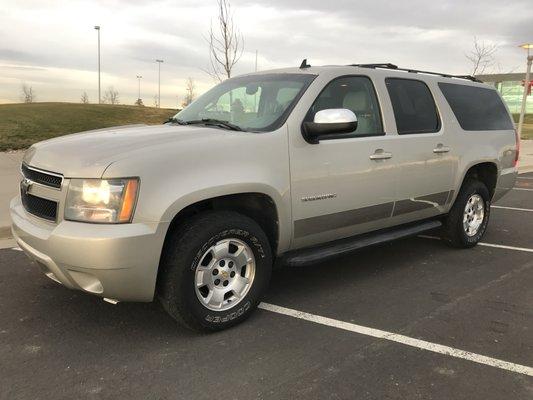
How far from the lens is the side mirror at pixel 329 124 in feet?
12.8

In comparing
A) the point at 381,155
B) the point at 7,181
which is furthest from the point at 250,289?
the point at 7,181

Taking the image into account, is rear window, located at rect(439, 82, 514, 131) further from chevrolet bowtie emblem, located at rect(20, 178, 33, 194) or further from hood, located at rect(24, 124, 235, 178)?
chevrolet bowtie emblem, located at rect(20, 178, 33, 194)

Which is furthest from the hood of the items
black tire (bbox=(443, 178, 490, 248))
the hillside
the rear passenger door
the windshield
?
the hillside

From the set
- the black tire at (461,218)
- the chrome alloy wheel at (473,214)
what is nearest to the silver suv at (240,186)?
the black tire at (461,218)

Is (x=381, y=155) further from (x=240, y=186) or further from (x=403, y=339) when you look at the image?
(x=403, y=339)

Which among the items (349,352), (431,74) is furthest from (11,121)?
(349,352)

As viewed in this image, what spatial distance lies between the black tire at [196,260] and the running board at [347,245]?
40 centimetres

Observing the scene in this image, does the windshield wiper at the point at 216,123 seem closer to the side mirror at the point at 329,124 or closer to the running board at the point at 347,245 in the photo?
the side mirror at the point at 329,124

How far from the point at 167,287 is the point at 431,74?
3.80 meters

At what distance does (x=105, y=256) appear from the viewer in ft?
10.3

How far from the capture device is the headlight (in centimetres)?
318

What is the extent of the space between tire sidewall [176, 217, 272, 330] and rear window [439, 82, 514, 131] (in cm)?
298

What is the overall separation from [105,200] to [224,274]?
1.01 meters

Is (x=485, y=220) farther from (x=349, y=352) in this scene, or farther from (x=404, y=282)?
(x=349, y=352)
